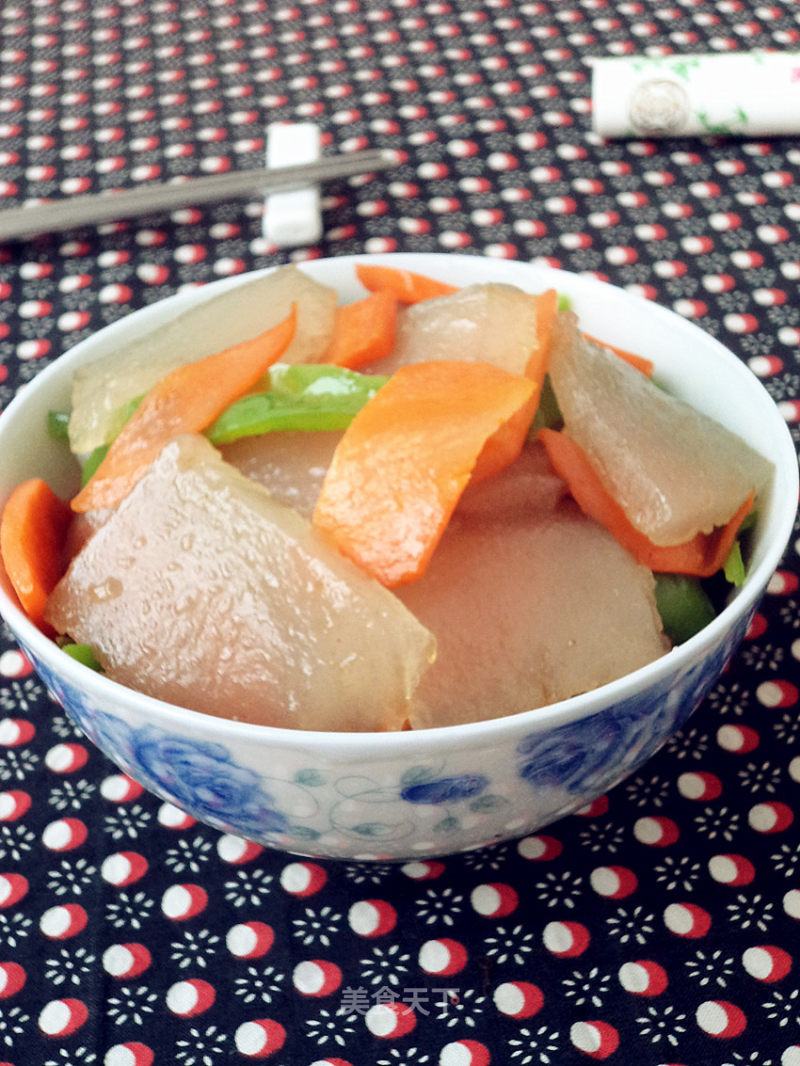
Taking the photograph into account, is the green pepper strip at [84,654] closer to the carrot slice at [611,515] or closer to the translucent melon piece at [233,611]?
the translucent melon piece at [233,611]

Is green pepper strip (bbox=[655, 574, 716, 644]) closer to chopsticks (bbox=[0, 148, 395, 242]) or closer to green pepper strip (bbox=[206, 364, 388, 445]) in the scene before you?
green pepper strip (bbox=[206, 364, 388, 445])

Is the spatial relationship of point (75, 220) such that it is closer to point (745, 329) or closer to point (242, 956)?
point (745, 329)

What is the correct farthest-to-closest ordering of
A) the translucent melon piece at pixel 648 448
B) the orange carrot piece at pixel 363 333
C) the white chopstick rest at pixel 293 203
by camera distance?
the white chopstick rest at pixel 293 203
the orange carrot piece at pixel 363 333
the translucent melon piece at pixel 648 448

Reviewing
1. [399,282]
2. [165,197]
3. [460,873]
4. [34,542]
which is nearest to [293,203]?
[165,197]

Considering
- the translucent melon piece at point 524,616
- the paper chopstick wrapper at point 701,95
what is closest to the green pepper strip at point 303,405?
the translucent melon piece at point 524,616

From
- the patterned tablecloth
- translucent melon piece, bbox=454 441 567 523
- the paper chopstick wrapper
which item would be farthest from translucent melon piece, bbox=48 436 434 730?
the paper chopstick wrapper

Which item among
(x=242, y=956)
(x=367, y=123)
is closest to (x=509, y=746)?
(x=242, y=956)

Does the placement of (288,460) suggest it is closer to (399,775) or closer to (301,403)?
(301,403)
